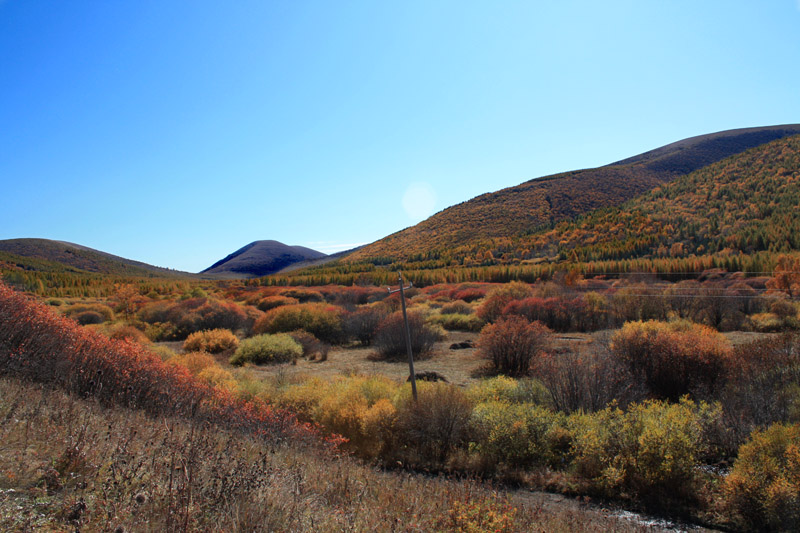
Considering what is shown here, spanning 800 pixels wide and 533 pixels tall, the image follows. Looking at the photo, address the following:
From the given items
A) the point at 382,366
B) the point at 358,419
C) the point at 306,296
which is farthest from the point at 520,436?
the point at 306,296

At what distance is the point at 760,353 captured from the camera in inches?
408

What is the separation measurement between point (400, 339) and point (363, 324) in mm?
5203

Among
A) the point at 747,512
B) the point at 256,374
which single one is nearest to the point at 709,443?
the point at 747,512

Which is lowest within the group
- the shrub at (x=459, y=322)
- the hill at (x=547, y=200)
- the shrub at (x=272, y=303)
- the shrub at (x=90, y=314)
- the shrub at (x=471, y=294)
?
the shrub at (x=459, y=322)

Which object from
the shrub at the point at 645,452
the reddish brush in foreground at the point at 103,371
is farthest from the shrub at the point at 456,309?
the reddish brush in foreground at the point at 103,371

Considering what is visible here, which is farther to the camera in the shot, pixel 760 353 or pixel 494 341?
pixel 494 341

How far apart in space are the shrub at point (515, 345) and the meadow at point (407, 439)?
0.08 m

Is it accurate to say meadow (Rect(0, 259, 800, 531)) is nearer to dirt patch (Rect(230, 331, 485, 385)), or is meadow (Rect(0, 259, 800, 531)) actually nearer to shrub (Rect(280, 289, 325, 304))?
dirt patch (Rect(230, 331, 485, 385))

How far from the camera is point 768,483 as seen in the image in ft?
18.4

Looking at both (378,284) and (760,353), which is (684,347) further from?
(378,284)

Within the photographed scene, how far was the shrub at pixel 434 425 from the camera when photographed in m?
8.73

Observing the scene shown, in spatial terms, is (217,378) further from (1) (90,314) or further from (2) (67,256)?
(2) (67,256)

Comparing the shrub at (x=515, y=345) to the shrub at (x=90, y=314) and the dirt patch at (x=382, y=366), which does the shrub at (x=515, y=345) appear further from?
the shrub at (x=90, y=314)

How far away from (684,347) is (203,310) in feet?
88.2
